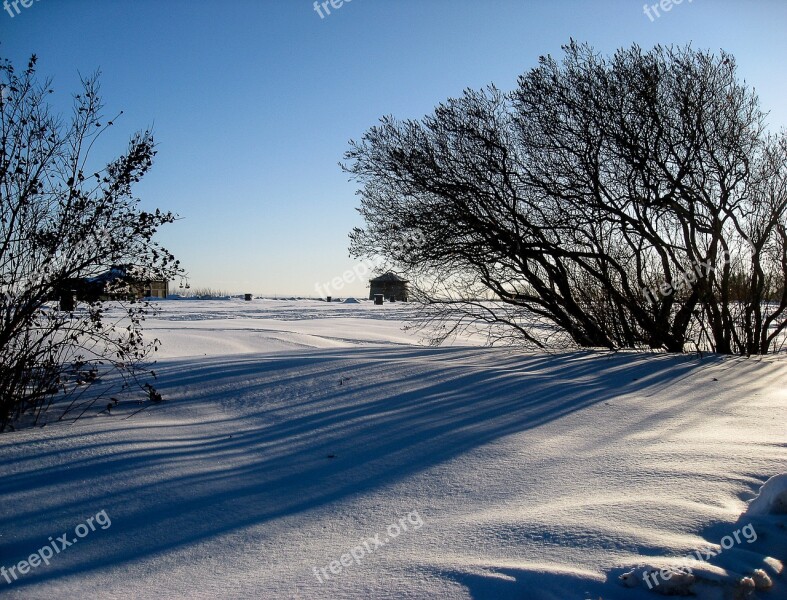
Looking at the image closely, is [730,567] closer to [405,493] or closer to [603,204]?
[405,493]

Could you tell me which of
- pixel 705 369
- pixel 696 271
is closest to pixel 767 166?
pixel 696 271

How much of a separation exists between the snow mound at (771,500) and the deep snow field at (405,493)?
0.01 meters

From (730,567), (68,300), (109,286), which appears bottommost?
(730,567)

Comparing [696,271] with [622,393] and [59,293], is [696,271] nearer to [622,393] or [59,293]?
[622,393]

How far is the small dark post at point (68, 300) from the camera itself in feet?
15.0

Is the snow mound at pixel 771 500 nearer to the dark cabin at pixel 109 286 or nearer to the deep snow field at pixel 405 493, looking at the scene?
the deep snow field at pixel 405 493

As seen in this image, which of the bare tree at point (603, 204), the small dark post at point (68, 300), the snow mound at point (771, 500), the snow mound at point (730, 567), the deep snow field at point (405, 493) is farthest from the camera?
the bare tree at point (603, 204)

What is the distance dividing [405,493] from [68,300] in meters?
3.22

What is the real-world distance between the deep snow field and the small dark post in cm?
90

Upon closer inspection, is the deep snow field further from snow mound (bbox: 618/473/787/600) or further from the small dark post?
the small dark post

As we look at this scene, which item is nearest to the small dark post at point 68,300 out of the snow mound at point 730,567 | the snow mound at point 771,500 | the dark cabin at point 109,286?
the dark cabin at point 109,286

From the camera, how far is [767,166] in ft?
27.3

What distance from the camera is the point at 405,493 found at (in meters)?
3.08

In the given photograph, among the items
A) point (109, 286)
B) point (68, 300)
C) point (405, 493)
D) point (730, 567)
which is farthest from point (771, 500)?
point (68, 300)
